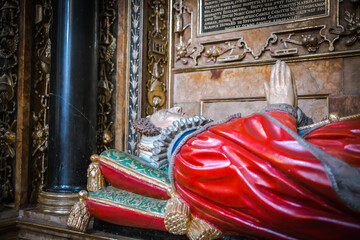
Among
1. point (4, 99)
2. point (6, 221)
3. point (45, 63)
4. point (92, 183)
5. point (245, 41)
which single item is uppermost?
point (245, 41)

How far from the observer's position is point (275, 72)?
178 centimetres

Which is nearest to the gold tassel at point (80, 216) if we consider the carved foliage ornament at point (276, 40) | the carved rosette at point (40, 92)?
the carved rosette at point (40, 92)

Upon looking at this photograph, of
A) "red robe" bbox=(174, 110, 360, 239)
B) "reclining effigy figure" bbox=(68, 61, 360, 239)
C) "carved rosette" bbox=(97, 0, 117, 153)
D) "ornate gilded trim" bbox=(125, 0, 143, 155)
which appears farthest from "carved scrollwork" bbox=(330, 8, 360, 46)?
"carved rosette" bbox=(97, 0, 117, 153)

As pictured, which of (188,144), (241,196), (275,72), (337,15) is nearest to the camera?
(241,196)

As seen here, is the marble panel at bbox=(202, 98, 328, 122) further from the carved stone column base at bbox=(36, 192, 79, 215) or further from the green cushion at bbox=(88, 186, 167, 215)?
the carved stone column base at bbox=(36, 192, 79, 215)

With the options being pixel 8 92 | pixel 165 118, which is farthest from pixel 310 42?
pixel 8 92

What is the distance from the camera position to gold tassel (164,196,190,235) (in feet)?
4.94

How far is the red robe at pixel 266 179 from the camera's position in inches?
45.9

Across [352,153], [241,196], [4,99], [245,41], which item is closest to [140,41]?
[245,41]

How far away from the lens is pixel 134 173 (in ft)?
5.89

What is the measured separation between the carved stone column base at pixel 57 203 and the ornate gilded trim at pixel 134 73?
2.74ft

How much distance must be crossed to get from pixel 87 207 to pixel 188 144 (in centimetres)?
82

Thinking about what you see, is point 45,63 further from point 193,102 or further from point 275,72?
point 275,72

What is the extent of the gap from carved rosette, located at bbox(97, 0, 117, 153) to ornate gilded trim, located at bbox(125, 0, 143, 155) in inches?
7.0
